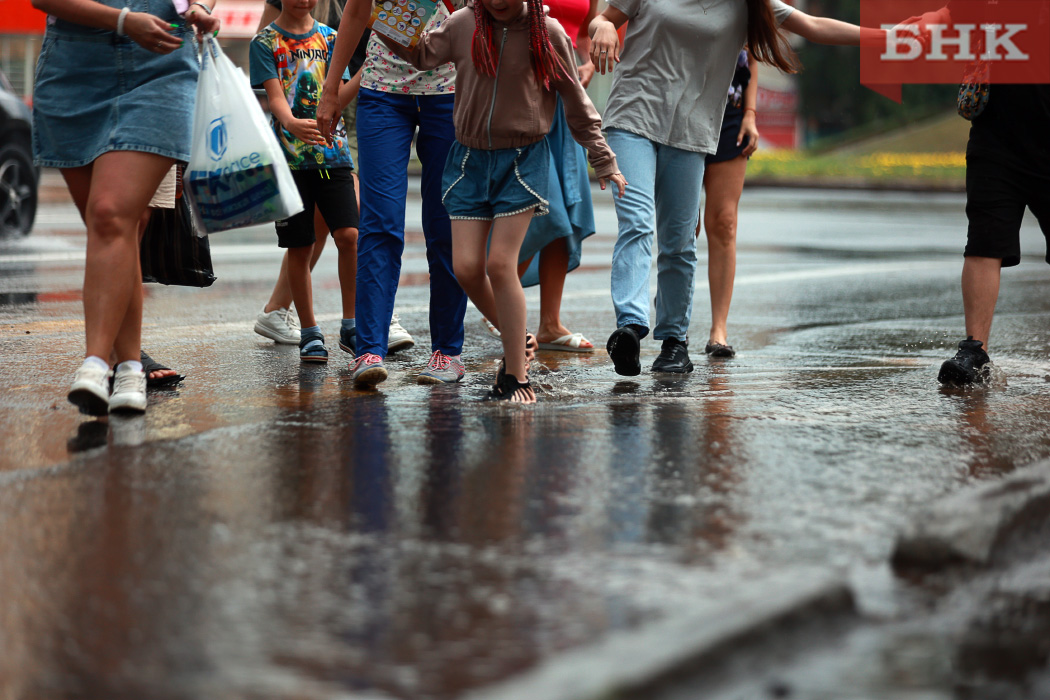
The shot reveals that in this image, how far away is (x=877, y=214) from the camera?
61.0ft

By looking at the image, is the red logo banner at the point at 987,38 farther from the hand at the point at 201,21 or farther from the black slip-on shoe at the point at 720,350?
the hand at the point at 201,21

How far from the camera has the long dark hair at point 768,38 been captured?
5.57m

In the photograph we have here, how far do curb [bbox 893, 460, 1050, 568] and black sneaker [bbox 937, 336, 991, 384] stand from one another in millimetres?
2016

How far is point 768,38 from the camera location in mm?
5598

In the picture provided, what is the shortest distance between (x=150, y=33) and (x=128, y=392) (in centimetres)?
122

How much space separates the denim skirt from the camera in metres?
4.39

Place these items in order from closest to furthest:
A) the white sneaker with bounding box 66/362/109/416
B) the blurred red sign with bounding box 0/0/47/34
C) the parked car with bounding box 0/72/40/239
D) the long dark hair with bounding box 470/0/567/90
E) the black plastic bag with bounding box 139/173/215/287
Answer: the white sneaker with bounding box 66/362/109/416 < the long dark hair with bounding box 470/0/567/90 < the black plastic bag with bounding box 139/173/215/287 < the parked car with bounding box 0/72/40/239 < the blurred red sign with bounding box 0/0/47/34

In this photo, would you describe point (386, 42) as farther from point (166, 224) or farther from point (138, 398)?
point (138, 398)

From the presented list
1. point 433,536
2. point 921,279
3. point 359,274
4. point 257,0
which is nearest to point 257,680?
point 433,536

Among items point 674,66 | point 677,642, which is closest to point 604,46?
point 674,66

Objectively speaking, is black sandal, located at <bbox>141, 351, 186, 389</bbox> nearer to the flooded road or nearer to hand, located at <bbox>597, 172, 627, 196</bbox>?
the flooded road

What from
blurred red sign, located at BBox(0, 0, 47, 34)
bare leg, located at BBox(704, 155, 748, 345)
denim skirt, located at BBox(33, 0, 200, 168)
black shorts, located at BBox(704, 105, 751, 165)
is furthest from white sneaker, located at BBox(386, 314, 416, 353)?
blurred red sign, located at BBox(0, 0, 47, 34)

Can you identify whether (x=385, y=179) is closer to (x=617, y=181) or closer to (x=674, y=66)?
(x=617, y=181)

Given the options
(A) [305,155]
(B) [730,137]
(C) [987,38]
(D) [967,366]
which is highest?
(C) [987,38]
